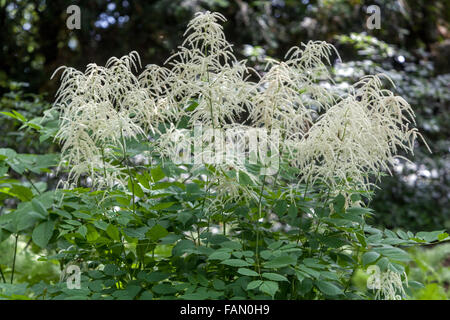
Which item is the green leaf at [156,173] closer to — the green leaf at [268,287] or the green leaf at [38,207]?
the green leaf at [38,207]

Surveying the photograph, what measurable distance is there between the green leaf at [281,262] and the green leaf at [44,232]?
28.2 inches

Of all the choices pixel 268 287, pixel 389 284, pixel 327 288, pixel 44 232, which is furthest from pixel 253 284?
pixel 44 232

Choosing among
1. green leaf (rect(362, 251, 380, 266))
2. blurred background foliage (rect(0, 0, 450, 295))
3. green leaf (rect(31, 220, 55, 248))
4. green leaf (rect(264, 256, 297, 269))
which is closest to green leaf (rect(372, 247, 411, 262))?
green leaf (rect(362, 251, 380, 266))

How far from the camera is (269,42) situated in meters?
4.48

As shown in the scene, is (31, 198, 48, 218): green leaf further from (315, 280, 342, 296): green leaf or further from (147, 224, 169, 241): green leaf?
(315, 280, 342, 296): green leaf

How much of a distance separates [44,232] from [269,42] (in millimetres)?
3476

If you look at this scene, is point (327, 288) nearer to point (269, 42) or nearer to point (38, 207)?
point (38, 207)

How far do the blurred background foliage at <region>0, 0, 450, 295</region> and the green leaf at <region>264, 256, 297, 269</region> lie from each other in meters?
3.14

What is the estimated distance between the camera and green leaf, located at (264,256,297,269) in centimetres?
126

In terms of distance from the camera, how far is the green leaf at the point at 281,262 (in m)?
1.26

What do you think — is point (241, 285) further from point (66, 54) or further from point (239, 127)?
point (66, 54)

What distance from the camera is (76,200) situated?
1649mm

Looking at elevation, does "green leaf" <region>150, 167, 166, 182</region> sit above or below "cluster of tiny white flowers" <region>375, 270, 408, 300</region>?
above
